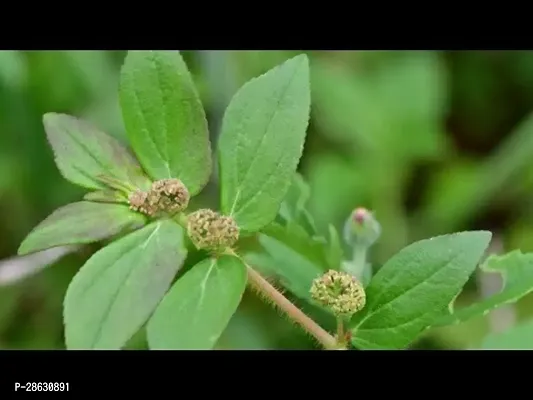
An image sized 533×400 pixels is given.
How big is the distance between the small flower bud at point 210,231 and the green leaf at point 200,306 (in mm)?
22

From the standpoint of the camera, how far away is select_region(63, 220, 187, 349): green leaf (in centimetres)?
110

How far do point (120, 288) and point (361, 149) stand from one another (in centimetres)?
183

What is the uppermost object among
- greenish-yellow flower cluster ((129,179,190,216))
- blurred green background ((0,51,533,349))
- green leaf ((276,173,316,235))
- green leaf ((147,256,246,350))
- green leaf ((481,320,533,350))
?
blurred green background ((0,51,533,349))

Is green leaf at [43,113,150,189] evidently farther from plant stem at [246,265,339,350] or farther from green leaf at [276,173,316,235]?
green leaf at [276,173,316,235]

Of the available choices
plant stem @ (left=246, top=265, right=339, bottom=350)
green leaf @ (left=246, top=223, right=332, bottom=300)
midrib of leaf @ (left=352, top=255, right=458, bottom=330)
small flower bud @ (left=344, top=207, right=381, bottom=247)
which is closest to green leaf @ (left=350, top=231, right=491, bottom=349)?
midrib of leaf @ (left=352, top=255, right=458, bottom=330)

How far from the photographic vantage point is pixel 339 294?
50.8 inches

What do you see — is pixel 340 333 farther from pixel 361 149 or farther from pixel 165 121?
pixel 361 149

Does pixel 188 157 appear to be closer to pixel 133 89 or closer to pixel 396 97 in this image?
pixel 133 89

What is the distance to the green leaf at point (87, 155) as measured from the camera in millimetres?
1274

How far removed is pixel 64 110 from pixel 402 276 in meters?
1.56

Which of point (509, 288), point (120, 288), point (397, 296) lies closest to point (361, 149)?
point (509, 288)

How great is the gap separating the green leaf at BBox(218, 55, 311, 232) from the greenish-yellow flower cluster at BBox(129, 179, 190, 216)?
0.21 ft

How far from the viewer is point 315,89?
288 cm
